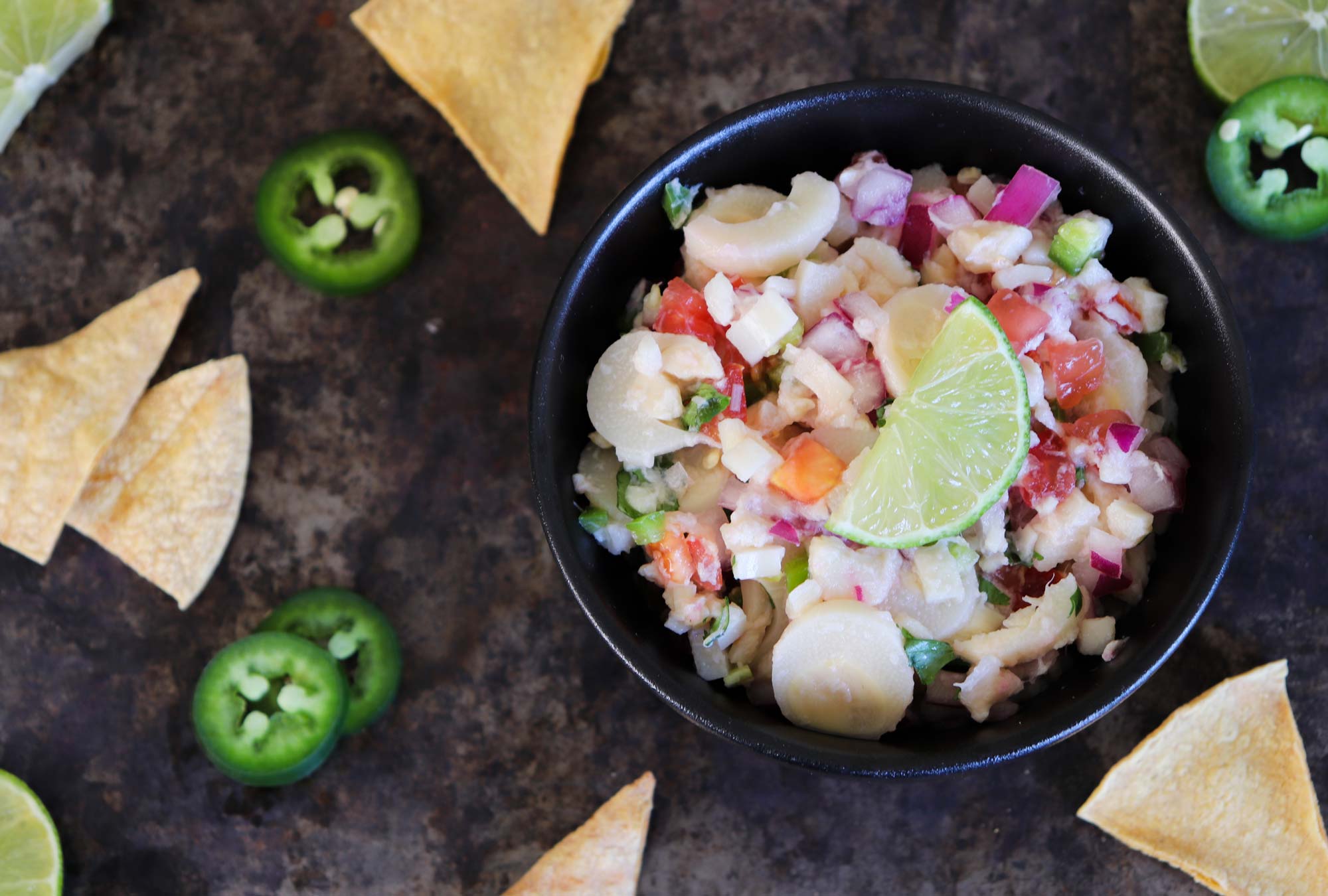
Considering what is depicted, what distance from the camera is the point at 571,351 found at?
221 centimetres

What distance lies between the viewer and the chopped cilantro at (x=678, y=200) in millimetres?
2193

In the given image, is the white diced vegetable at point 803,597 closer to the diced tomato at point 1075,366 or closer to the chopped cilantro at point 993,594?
the chopped cilantro at point 993,594

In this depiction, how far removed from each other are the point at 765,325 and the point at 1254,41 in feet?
4.90

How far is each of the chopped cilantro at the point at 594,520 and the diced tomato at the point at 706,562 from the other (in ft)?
0.75

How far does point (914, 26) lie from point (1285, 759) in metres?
1.81

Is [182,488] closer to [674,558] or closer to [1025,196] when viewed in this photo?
[674,558]

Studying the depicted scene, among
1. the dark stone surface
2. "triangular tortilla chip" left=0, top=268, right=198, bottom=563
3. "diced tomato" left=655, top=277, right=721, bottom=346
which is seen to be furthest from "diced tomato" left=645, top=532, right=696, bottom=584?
"triangular tortilla chip" left=0, top=268, right=198, bottom=563

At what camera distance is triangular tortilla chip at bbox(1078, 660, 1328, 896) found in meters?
2.46

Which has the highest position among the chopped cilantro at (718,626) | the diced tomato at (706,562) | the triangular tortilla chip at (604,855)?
the diced tomato at (706,562)

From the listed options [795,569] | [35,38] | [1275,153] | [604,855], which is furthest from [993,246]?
[35,38]

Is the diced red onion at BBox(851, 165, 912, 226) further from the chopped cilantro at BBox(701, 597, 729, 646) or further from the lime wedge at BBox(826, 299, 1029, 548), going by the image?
the chopped cilantro at BBox(701, 597, 729, 646)

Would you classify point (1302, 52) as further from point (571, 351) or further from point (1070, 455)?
point (571, 351)

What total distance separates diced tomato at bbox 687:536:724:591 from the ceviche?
0.03 ft

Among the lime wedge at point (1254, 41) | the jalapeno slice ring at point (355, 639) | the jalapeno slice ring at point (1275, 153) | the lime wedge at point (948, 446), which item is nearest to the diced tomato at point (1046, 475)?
the lime wedge at point (948, 446)
